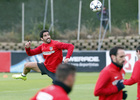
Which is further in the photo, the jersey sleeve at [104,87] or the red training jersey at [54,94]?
the jersey sleeve at [104,87]

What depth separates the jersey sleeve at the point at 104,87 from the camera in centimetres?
592

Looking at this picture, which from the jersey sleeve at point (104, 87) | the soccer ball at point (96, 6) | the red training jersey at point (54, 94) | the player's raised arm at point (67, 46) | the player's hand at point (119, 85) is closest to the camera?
the red training jersey at point (54, 94)

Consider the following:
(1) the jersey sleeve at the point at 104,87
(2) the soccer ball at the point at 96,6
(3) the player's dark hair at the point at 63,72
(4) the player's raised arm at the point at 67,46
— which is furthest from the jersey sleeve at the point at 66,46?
(2) the soccer ball at the point at 96,6

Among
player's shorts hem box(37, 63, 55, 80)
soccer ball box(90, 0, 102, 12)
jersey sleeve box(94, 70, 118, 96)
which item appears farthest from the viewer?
soccer ball box(90, 0, 102, 12)

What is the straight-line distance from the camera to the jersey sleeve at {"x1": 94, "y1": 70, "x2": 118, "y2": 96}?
5.92 metres

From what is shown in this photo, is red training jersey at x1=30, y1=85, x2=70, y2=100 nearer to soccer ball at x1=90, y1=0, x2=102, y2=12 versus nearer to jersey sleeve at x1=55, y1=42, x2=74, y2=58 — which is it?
jersey sleeve at x1=55, y1=42, x2=74, y2=58

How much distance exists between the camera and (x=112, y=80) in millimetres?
6117

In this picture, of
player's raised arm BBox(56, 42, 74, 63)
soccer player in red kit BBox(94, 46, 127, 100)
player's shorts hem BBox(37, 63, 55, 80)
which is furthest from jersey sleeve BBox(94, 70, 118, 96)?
player's shorts hem BBox(37, 63, 55, 80)

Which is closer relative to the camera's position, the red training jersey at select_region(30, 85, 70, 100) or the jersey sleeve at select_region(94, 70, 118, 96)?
the red training jersey at select_region(30, 85, 70, 100)

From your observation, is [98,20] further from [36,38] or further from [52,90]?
[52,90]

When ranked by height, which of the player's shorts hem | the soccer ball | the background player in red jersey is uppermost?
the soccer ball

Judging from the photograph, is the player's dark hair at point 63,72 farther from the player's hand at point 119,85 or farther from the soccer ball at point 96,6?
the soccer ball at point 96,6

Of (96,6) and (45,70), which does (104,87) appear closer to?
(45,70)

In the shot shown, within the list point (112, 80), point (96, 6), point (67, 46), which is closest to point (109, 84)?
point (112, 80)
